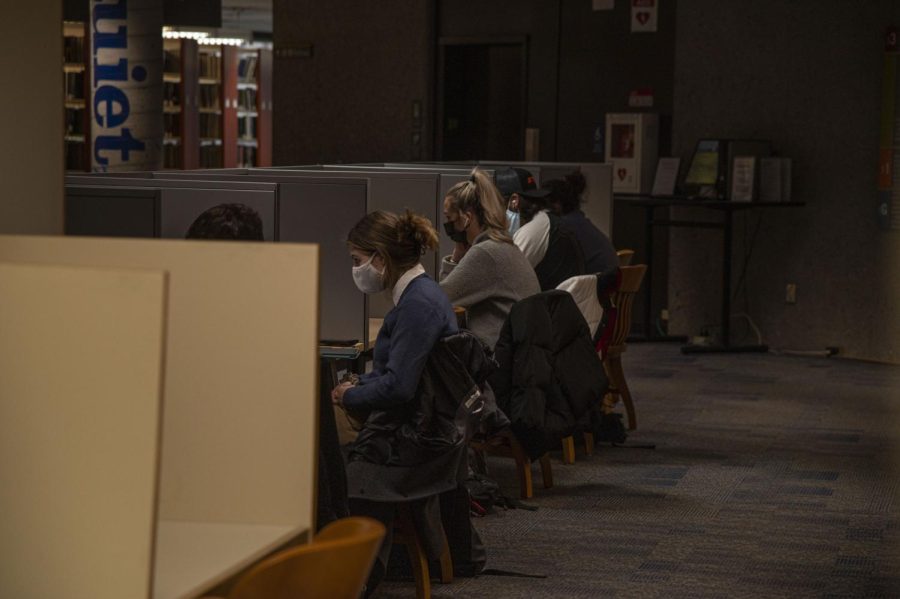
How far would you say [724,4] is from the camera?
9109 millimetres

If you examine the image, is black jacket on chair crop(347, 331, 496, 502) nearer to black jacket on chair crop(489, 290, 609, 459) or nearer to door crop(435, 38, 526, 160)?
black jacket on chair crop(489, 290, 609, 459)

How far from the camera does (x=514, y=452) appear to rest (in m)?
4.91

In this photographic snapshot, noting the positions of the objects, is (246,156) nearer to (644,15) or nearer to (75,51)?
(75,51)

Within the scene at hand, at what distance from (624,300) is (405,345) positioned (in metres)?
2.65

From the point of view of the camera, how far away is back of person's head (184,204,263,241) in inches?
163

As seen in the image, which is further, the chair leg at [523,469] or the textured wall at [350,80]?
the textured wall at [350,80]

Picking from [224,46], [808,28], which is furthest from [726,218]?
[224,46]

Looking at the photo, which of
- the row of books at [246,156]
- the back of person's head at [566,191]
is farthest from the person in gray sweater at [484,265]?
the row of books at [246,156]

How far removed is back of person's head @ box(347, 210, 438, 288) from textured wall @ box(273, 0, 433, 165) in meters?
6.70

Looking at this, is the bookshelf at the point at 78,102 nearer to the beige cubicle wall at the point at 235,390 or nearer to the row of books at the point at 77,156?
the row of books at the point at 77,156

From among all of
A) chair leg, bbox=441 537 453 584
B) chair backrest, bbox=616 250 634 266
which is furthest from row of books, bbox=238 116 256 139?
chair leg, bbox=441 537 453 584

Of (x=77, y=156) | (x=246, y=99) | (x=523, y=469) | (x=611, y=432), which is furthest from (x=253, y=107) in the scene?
(x=523, y=469)

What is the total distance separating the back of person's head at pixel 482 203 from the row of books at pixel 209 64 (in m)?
11.3

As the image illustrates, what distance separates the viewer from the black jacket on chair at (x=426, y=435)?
12.0ft
